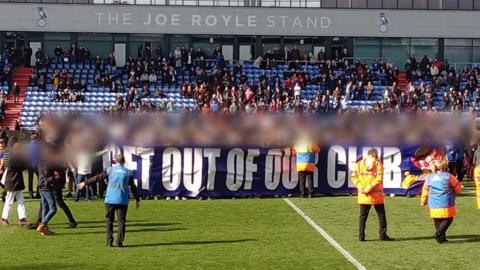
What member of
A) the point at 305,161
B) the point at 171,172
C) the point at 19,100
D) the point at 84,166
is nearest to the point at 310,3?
the point at 19,100

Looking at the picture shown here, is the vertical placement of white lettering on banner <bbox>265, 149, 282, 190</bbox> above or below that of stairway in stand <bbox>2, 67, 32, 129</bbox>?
below

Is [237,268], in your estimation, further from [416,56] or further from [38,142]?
[416,56]

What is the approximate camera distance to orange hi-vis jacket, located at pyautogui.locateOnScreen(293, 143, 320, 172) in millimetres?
23641

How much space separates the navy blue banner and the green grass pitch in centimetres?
172

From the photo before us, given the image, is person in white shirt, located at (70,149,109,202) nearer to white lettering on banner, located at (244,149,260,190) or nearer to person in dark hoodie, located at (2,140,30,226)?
white lettering on banner, located at (244,149,260,190)

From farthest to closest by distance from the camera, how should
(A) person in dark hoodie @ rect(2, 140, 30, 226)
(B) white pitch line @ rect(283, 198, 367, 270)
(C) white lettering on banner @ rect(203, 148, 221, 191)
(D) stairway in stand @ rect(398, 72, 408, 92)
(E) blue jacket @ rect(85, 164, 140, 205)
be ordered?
(D) stairway in stand @ rect(398, 72, 408, 92)
(C) white lettering on banner @ rect(203, 148, 221, 191)
(A) person in dark hoodie @ rect(2, 140, 30, 226)
(E) blue jacket @ rect(85, 164, 140, 205)
(B) white pitch line @ rect(283, 198, 367, 270)

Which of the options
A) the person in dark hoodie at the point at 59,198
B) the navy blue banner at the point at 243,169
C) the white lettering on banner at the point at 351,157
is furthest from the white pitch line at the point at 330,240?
the person in dark hoodie at the point at 59,198

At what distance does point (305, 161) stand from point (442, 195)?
308 inches

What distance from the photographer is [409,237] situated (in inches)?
667

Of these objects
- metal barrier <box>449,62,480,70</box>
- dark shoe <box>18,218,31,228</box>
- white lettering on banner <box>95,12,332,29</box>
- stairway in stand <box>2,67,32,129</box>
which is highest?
white lettering on banner <box>95,12,332,29</box>

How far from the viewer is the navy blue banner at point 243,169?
23.9 m

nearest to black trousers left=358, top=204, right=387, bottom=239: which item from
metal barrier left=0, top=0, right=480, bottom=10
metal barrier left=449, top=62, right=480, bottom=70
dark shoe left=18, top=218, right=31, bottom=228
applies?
dark shoe left=18, top=218, right=31, bottom=228

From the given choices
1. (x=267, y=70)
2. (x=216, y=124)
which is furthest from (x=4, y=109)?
(x=216, y=124)

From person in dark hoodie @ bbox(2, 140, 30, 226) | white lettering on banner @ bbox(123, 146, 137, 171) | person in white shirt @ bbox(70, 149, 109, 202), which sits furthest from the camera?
white lettering on banner @ bbox(123, 146, 137, 171)
